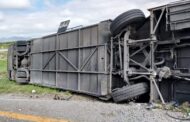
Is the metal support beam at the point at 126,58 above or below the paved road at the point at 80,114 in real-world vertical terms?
above

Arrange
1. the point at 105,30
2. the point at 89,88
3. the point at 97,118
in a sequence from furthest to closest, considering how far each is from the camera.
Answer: the point at 89,88, the point at 105,30, the point at 97,118

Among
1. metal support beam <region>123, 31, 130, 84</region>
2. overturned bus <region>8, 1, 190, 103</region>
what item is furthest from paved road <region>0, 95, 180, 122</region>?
metal support beam <region>123, 31, 130, 84</region>

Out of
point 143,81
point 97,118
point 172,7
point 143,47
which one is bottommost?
point 97,118

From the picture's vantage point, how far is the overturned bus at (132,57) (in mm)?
10367

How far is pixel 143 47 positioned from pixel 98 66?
2.21 m

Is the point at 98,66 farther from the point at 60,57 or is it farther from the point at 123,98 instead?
the point at 60,57

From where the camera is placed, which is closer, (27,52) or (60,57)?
(60,57)

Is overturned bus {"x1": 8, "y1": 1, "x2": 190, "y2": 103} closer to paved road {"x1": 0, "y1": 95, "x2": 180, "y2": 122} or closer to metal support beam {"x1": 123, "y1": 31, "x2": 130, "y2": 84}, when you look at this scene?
metal support beam {"x1": 123, "y1": 31, "x2": 130, "y2": 84}

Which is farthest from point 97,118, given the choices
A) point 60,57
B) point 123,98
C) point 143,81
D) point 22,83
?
point 22,83

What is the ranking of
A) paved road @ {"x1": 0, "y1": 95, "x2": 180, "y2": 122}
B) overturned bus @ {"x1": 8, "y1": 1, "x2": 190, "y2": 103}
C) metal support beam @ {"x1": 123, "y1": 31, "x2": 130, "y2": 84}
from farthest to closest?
metal support beam @ {"x1": 123, "y1": 31, "x2": 130, "y2": 84} < overturned bus @ {"x1": 8, "y1": 1, "x2": 190, "y2": 103} < paved road @ {"x1": 0, "y1": 95, "x2": 180, "y2": 122}

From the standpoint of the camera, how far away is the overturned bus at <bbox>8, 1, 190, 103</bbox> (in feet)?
34.0

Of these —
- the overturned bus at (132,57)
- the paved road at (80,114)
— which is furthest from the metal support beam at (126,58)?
the paved road at (80,114)

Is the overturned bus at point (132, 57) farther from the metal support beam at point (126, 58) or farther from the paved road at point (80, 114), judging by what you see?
the paved road at point (80, 114)

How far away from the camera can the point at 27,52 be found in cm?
1998
